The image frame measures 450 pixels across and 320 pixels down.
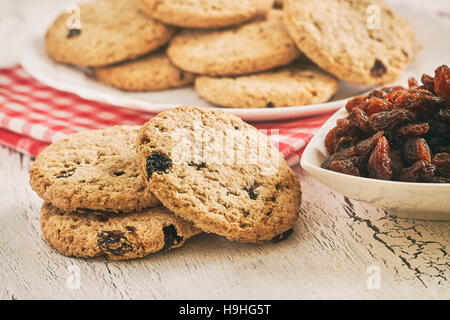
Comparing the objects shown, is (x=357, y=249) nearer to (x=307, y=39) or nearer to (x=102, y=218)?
(x=102, y=218)

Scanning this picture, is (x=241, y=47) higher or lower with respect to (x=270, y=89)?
higher

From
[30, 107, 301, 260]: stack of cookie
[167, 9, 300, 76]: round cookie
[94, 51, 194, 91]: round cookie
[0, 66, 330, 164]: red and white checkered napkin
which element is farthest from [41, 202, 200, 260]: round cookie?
[94, 51, 194, 91]: round cookie

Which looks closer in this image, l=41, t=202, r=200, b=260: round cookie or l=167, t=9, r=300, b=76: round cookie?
l=41, t=202, r=200, b=260: round cookie

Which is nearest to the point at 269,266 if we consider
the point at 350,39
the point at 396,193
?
the point at 396,193

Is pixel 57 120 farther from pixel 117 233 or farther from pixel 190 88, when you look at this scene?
pixel 117 233

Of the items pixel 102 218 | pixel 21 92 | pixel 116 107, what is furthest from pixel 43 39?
pixel 102 218

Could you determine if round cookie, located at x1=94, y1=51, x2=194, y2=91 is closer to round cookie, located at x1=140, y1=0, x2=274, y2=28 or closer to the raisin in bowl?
round cookie, located at x1=140, y1=0, x2=274, y2=28
